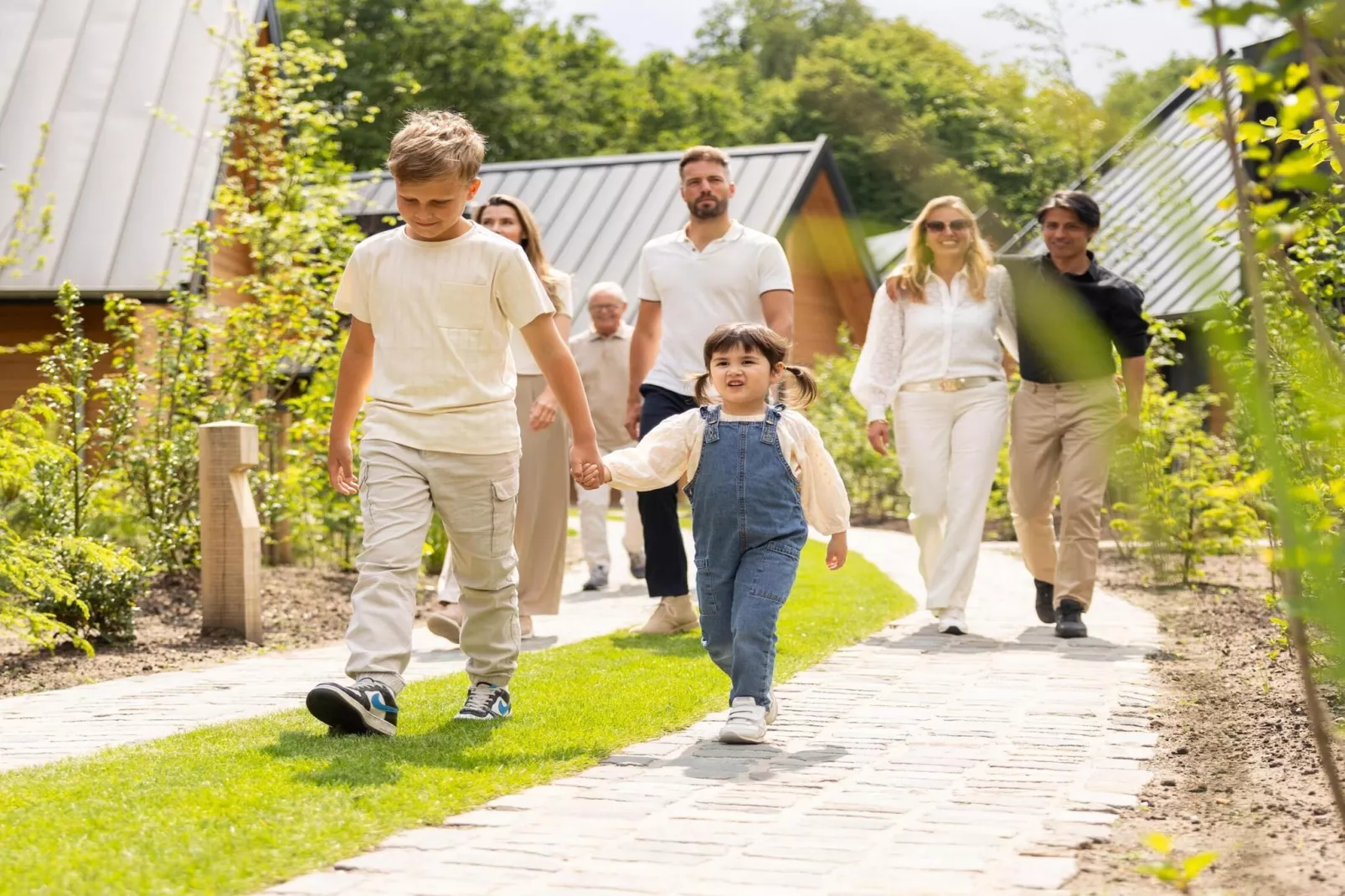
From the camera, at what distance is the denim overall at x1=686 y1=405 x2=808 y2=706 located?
18.4ft

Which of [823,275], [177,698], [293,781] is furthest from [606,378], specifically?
[823,275]

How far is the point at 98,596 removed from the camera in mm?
8062

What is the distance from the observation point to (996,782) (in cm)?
469

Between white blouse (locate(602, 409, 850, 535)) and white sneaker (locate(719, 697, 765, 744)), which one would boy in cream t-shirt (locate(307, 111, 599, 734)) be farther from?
white sneaker (locate(719, 697, 765, 744))

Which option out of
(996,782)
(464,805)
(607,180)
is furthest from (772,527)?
(607,180)

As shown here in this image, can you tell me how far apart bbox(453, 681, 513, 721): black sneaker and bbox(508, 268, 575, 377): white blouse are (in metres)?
2.69

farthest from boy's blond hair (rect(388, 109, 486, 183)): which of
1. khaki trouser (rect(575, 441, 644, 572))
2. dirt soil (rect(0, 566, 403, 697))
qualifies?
khaki trouser (rect(575, 441, 644, 572))

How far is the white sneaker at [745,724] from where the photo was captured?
5.26m

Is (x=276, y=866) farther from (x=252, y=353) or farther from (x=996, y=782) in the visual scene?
(x=252, y=353)

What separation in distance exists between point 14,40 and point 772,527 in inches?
668

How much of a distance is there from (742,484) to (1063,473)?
3484 millimetres

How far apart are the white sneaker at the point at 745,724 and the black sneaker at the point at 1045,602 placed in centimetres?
385

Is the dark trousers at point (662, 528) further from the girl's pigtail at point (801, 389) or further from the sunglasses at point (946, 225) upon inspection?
the girl's pigtail at point (801, 389)

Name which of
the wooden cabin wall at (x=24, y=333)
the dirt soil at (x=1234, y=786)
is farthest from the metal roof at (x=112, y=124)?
the dirt soil at (x=1234, y=786)
